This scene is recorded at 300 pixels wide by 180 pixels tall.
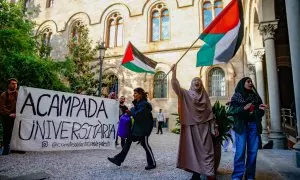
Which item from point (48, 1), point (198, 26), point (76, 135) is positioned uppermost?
point (48, 1)

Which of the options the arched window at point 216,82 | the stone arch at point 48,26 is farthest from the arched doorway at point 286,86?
the stone arch at point 48,26

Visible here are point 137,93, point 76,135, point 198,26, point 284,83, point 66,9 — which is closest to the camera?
point 137,93

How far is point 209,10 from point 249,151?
48.3 ft

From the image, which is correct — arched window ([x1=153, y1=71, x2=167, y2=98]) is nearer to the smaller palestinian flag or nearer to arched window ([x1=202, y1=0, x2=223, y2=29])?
arched window ([x1=202, y1=0, x2=223, y2=29])

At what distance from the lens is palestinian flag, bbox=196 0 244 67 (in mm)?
4699

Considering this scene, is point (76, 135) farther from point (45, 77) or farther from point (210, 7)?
point (210, 7)

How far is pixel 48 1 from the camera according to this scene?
22.3m

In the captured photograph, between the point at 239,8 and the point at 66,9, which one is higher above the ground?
the point at 66,9

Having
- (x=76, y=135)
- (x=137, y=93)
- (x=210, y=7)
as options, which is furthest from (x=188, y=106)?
(x=210, y=7)

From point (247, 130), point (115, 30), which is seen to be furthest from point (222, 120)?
point (115, 30)

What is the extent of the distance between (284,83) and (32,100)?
1477 cm

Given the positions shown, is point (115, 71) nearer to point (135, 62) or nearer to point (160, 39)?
point (160, 39)

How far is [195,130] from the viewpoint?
3699 mm

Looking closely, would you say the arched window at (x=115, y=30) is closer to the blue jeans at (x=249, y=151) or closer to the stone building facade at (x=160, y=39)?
the stone building facade at (x=160, y=39)
